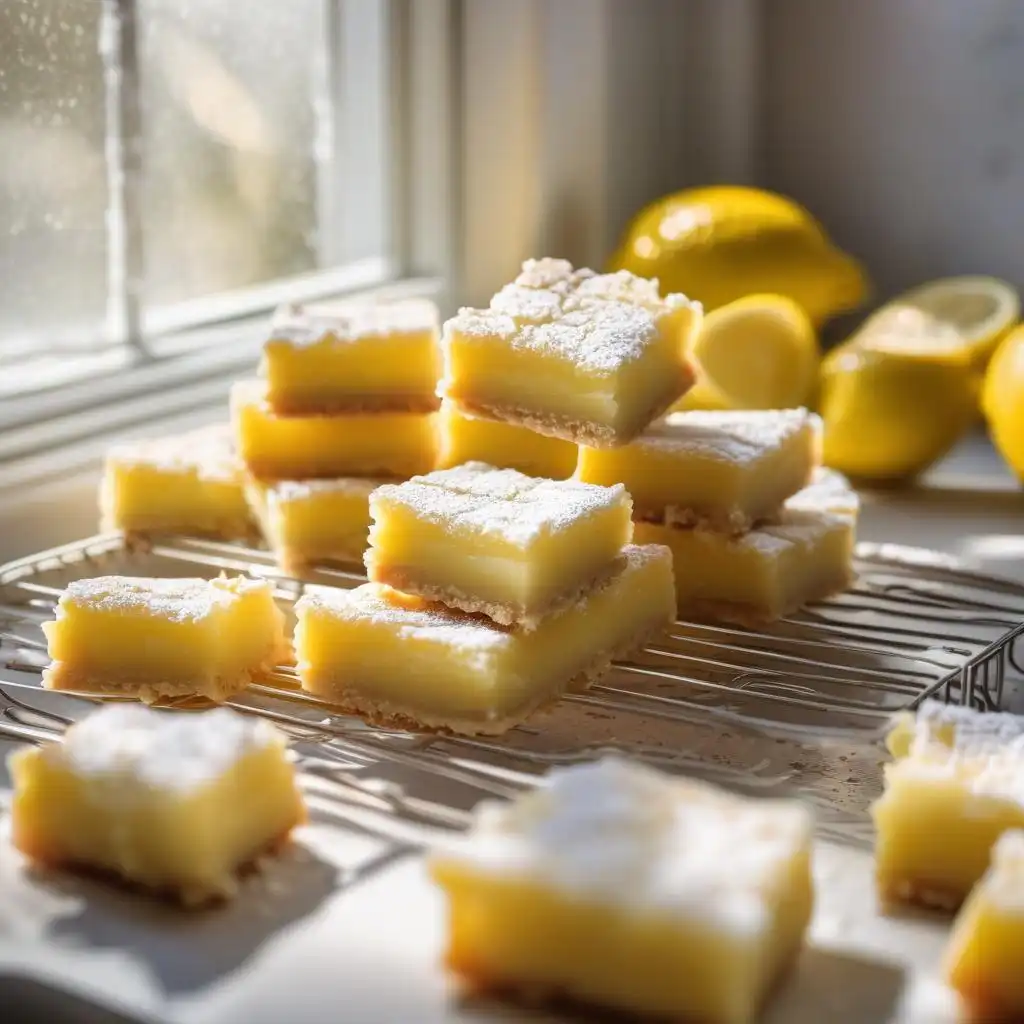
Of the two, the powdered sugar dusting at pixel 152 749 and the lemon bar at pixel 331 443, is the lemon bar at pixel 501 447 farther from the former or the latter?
the powdered sugar dusting at pixel 152 749

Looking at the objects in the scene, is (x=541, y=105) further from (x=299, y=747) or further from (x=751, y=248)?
(x=299, y=747)

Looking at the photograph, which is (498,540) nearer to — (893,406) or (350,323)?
(350,323)

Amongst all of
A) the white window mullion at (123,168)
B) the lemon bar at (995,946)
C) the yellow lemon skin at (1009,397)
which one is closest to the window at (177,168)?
the white window mullion at (123,168)

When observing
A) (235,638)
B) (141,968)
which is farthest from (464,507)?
(141,968)

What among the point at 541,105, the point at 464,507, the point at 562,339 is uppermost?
the point at 541,105

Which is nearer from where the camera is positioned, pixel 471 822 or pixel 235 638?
pixel 471 822

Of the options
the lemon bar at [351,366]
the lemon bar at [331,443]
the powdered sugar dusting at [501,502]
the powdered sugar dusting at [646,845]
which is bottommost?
the powdered sugar dusting at [646,845]

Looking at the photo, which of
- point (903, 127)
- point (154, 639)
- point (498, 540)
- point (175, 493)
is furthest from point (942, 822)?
point (903, 127)
